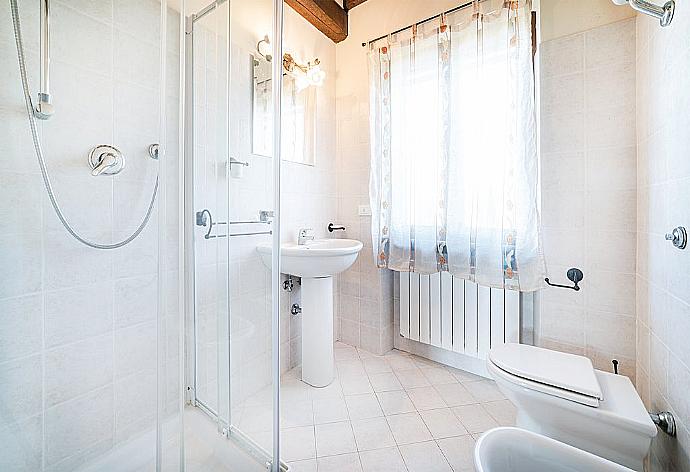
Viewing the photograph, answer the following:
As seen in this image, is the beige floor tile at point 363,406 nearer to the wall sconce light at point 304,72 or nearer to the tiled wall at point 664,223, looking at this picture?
the tiled wall at point 664,223

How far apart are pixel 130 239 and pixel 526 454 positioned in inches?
60.3

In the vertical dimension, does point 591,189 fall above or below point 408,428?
above

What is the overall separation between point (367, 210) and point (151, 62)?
153 centimetres

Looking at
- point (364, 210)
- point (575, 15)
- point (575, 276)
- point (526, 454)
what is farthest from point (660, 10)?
point (364, 210)

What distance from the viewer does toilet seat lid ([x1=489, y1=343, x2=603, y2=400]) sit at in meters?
1.15

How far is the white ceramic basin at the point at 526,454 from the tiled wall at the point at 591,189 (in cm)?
79

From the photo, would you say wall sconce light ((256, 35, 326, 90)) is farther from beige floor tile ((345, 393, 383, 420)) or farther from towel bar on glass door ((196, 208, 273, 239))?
beige floor tile ((345, 393, 383, 420))

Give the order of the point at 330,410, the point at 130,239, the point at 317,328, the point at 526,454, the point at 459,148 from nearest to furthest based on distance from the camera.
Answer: the point at 526,454 → the point at 130,239 → the point at 330,410 → the point at 459,148 → the point at 317,328

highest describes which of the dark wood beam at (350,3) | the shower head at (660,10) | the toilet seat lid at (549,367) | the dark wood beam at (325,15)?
the dark wood beam at (350,3)

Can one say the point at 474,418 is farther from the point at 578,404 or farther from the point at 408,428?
the point at 578,404

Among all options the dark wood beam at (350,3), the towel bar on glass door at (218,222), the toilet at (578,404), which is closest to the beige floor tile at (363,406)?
the toilet at (578,404)

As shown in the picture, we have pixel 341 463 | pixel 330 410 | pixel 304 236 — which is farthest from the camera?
pixel 304 236

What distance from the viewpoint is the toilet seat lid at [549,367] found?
1.15 metres

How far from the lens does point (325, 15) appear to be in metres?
2.16
